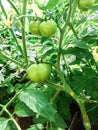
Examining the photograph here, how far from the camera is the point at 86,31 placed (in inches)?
41.8

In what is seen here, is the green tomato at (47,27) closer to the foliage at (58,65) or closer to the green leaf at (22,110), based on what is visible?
the foliage at (58,65)

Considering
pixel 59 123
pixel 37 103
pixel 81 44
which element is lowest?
pixel 59 123

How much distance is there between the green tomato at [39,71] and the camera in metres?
0.85

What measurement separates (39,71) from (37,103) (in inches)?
3.8

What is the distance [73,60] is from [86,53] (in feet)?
0.41

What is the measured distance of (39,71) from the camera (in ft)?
2.79

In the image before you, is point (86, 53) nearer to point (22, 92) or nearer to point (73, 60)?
point (73, 60)

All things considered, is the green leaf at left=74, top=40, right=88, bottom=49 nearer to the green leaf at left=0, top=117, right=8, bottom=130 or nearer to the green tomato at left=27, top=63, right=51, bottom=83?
the green tomato at left=27, top=63, right=51, bottom=83

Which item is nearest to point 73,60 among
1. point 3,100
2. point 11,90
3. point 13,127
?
point 13,127

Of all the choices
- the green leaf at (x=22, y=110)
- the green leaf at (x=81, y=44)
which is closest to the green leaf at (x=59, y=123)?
the green leaf at (x=22, y=110)

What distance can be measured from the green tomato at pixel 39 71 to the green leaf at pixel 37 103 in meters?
0.04

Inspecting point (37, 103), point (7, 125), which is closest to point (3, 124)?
point (7, 125)

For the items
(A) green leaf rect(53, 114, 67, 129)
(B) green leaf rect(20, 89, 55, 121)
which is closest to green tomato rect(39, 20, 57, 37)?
(B) green leaf rect(20, 89, 55, 121)

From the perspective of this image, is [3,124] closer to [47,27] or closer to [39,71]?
[39,71]
